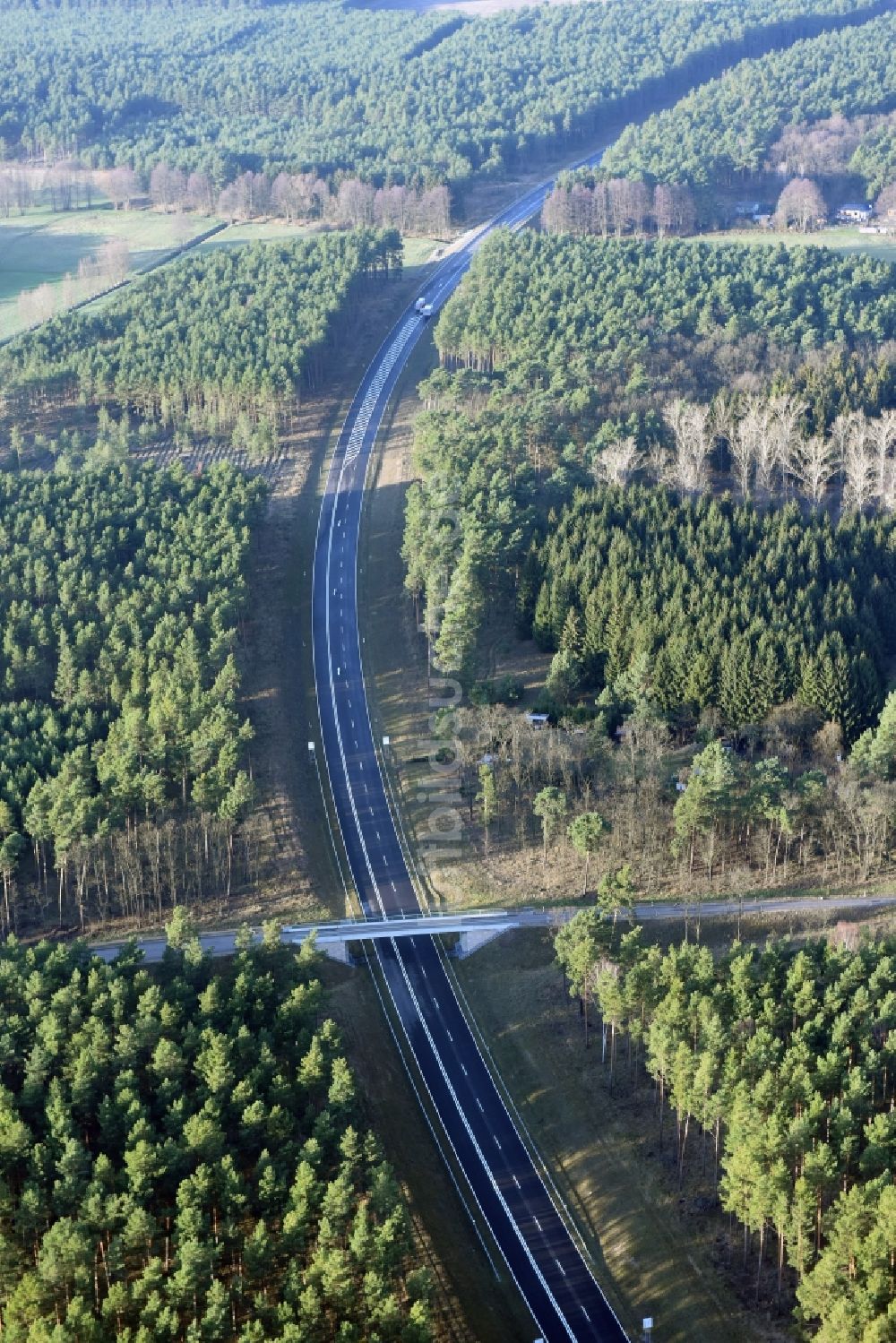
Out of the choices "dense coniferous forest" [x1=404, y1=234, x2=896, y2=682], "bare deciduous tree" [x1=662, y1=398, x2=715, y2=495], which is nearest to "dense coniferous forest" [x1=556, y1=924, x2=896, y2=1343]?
"dense coniferous forest" [x1=404, y1=234, x2=896, y2=682]

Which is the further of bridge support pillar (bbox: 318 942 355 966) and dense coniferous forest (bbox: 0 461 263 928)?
dense coniferous forest (bbox: 0 461 263 928)

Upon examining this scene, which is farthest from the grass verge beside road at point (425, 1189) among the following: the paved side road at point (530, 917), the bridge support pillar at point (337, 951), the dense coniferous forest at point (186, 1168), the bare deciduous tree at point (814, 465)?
the bare deciduous tree at point (814, 465)

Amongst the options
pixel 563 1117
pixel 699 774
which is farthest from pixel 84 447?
pixel 563 1117

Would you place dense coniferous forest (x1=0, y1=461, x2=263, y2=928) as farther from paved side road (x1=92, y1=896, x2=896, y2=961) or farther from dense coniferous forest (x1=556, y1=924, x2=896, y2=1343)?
dense coniferous forest (x1=556, y1=924, x2=896, y2=1343)

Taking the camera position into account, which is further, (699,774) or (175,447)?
(175,447)

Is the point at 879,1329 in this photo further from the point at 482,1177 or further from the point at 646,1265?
the point at 482,1177

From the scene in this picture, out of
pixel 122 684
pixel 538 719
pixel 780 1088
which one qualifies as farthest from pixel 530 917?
pixel 122 684

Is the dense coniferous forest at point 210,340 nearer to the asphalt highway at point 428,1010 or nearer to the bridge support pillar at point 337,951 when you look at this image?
the asphalt highway at point 428,1010
